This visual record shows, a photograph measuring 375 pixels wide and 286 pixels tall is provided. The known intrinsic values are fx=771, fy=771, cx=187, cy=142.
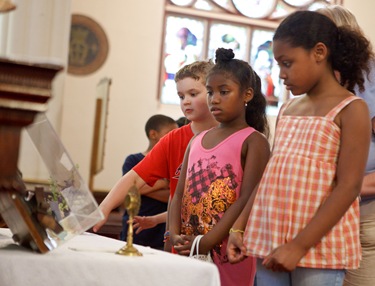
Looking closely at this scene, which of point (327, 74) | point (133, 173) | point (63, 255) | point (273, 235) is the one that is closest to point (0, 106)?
point (63, 255)

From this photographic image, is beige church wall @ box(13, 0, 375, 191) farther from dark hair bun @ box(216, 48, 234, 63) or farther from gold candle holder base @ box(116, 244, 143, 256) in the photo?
gold candle holder base @ box(116, 244, 143, 256)

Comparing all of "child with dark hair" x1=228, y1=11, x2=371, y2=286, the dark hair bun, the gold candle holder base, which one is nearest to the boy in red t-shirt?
the dark hair bun

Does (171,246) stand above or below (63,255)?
below

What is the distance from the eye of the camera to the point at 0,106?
1.50 metres

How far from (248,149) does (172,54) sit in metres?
11.8

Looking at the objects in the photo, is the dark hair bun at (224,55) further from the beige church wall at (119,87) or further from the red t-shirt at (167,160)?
the beige church wall at (119,87)

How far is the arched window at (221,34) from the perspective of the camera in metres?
14.6

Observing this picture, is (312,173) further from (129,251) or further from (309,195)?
(129,251)

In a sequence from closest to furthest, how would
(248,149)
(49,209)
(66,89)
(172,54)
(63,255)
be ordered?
(63,255), (49,209), (248,149), (66,89), (172,54)

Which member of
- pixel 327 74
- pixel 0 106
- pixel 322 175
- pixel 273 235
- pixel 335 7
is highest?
pixel 335 7

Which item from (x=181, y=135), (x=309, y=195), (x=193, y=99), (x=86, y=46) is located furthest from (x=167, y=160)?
(x=86, y=46)

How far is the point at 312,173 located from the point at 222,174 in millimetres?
601

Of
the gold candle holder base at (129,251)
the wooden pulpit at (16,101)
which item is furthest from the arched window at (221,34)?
the wooden pulpit at (16,101)

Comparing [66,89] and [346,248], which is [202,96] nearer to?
[346,248]
